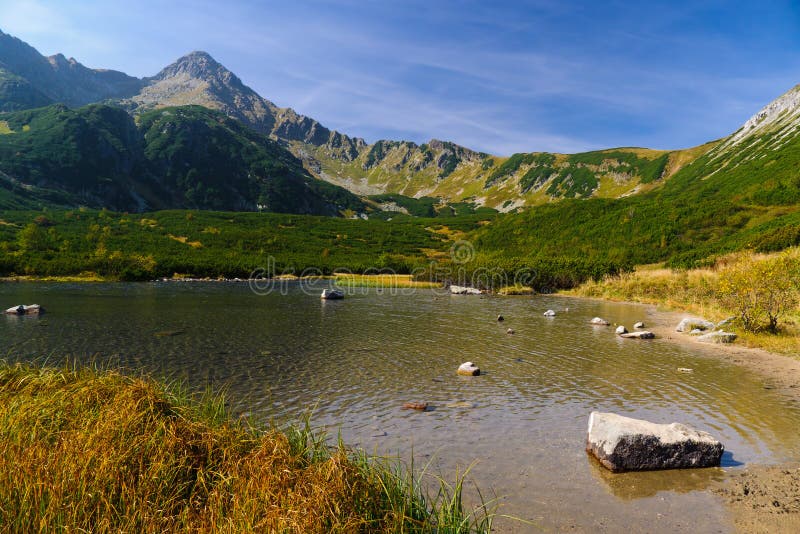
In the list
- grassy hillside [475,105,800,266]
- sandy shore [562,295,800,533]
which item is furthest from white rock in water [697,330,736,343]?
grassy hillside [475,105,800,266]

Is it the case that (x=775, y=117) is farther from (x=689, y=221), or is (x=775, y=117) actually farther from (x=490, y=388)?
(x=490, y=388)

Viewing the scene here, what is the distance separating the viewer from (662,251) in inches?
2702

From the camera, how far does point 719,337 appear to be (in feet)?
70.2

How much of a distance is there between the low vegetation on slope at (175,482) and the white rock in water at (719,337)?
20648 mm

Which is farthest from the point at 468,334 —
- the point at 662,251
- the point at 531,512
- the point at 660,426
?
the point at 662,251

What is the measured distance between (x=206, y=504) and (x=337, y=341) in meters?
17.4

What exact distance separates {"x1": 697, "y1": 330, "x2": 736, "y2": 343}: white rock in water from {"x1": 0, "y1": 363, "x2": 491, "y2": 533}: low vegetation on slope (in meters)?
20.6

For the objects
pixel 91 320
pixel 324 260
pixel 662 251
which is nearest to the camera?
pixel 91 320

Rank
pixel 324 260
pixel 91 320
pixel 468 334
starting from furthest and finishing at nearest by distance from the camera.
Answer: pixel 324 260
pixel 91 320
pixel 468 334

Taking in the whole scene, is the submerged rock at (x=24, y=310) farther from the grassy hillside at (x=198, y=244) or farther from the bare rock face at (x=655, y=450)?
the grassy hillside at (x=198, y=244)

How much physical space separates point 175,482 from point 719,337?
2503 cm

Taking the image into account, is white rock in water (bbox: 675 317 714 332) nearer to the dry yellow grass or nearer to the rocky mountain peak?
the dry yellow grass

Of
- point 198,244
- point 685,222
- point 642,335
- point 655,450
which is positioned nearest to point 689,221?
point 685,222

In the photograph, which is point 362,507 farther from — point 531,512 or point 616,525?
point 616,525
